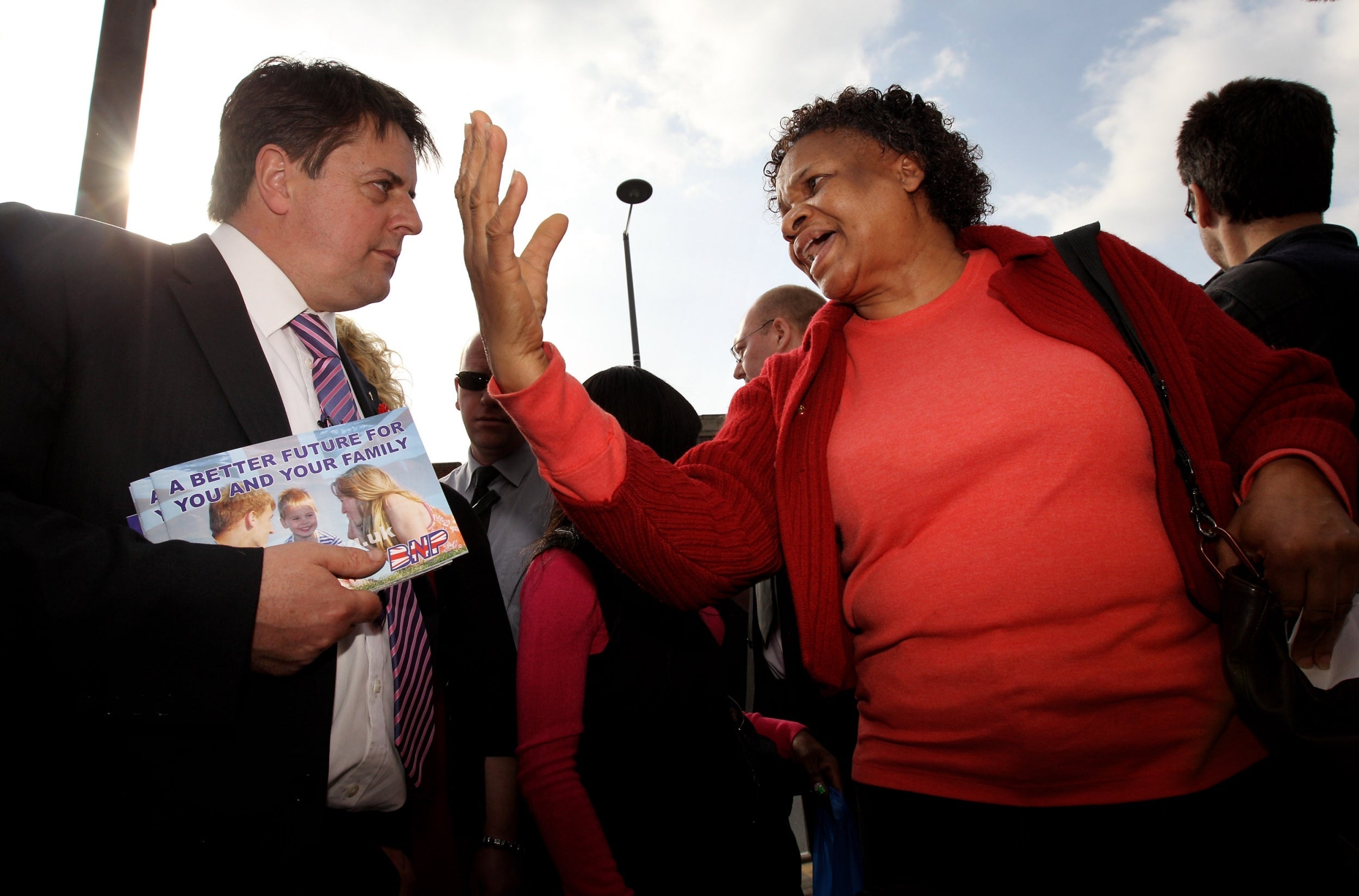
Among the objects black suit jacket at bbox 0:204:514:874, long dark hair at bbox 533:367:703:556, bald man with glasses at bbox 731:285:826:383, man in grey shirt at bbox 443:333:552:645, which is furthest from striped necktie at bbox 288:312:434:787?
bald man with glasses at bbox 731:285:826:383

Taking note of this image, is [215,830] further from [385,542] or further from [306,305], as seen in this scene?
[306,305]

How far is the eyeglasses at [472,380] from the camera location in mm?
4102

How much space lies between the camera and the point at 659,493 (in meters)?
1.41

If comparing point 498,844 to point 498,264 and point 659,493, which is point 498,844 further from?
point 498,264

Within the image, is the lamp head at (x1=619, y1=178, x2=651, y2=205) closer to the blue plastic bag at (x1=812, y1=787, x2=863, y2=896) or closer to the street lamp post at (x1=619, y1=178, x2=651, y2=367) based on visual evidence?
the street lamp post at (x1=619, y1=178, x2=651, y2=367)

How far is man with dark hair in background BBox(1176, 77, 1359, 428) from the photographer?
78.2 inches

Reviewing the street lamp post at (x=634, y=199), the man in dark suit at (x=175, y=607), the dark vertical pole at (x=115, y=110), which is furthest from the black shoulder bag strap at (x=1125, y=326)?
the street lamp post at (x=634, y=199)

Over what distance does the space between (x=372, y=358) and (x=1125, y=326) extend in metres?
2.19

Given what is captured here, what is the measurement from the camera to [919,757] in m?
1.41

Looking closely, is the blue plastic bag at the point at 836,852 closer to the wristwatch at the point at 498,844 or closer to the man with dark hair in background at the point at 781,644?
the man with dark hair in background at the point at 781,644

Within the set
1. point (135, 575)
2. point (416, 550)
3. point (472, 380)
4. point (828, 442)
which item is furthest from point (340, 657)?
point (472, 380)

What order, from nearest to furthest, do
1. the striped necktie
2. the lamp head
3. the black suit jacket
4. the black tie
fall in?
1. the black suit jacket
2. the striped necktie
3. the black tie
4. the lamp head

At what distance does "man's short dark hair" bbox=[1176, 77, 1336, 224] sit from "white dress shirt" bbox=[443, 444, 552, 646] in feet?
8.84

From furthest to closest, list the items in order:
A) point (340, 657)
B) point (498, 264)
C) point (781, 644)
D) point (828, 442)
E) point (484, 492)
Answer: point (484, 492)
point (781, 644)
point (828, 442)
point (340, 657)
point (498, 264)
